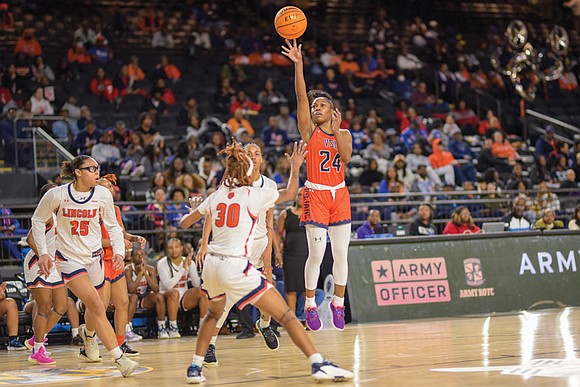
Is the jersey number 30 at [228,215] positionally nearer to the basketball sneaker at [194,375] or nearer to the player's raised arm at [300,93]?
the basketball sneaker at [194,375]

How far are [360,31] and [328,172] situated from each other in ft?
64.4

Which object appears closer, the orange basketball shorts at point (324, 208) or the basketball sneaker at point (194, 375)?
the basketball sneaker at point (194, 375)

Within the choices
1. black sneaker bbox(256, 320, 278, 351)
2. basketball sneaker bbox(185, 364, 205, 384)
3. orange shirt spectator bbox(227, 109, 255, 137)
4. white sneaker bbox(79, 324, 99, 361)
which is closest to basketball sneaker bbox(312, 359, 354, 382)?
basketball sneaker bbox(185, 364, 205, 384)

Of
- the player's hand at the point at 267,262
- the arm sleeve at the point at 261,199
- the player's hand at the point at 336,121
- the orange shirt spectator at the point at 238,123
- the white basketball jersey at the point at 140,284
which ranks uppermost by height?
the orange shirt spectator at the point at 238,123

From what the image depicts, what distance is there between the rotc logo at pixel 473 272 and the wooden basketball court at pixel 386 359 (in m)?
2.03

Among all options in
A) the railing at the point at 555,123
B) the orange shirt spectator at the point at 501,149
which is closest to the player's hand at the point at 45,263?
the orange shirt spectator at the point at 501,149

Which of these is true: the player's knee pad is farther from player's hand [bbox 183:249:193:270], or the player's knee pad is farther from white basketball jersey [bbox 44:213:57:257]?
player's hand [bbox 183:249:193:270]

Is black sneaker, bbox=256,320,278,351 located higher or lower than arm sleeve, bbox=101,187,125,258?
lower

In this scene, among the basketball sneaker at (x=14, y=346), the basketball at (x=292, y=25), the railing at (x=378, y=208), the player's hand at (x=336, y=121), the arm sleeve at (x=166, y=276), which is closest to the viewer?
the player's hand at (x=336, y=121)

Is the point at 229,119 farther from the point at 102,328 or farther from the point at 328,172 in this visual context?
the point at 102,328

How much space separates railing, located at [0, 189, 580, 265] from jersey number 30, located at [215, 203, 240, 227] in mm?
6726

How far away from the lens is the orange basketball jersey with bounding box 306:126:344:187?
995 cm

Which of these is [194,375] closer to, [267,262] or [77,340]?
[267,262]

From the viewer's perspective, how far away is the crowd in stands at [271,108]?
59.6 feet
